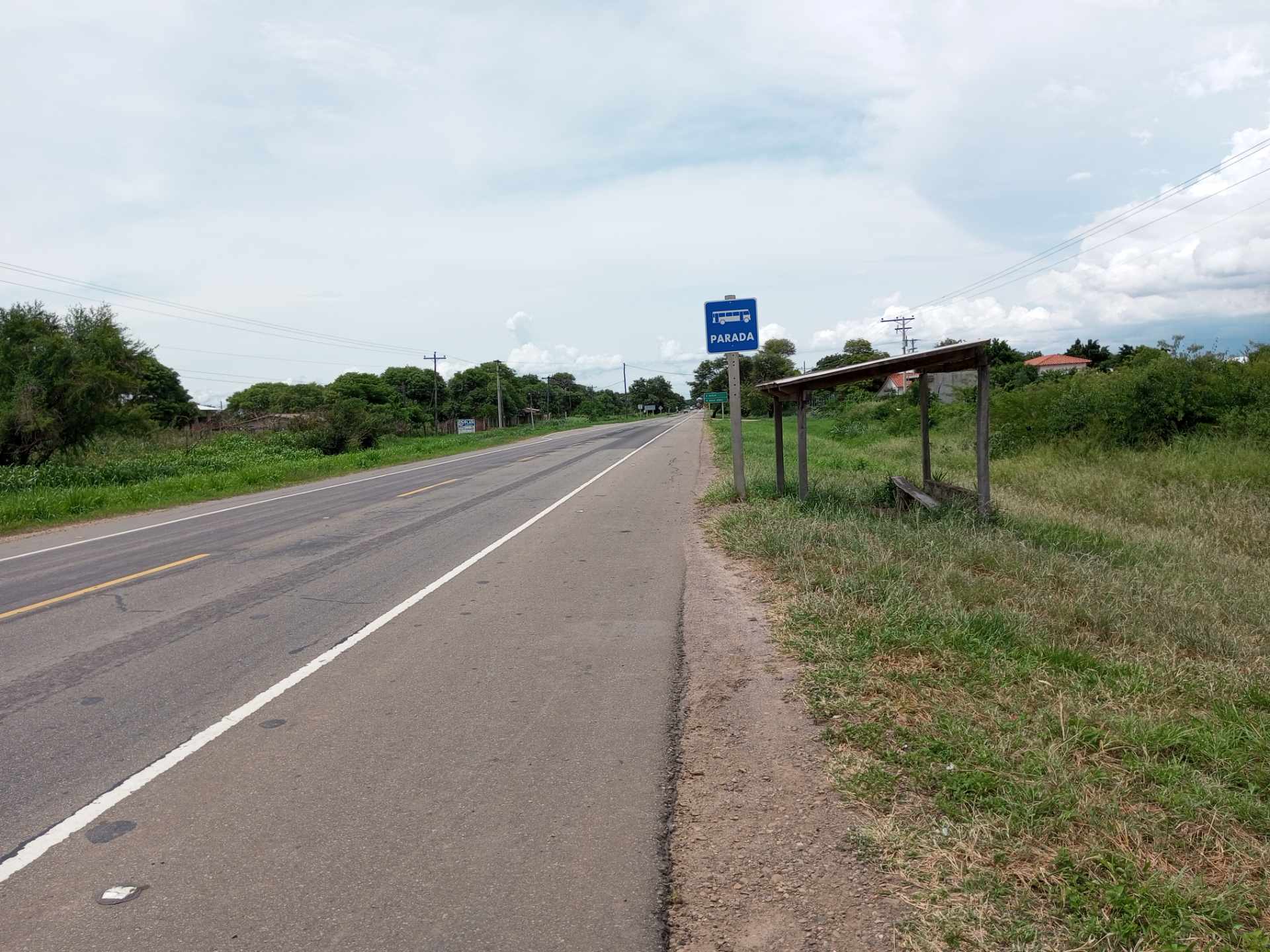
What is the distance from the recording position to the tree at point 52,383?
24.7 m

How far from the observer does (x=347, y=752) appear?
4648 millimetres

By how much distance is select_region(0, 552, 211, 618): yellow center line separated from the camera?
27.3 ft

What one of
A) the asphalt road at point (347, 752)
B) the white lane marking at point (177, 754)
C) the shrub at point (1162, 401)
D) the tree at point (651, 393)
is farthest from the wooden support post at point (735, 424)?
the tree at point (651, 393)

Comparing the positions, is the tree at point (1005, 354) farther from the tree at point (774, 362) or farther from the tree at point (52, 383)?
the tree at point (52, 383)

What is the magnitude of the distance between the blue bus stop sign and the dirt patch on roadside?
906 cm

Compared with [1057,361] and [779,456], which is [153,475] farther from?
[1057,361]

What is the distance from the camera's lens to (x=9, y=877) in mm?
3457

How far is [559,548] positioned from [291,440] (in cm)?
3460

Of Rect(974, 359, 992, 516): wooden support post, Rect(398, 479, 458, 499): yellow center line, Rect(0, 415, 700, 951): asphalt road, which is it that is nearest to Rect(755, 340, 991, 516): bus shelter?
Rect(974, 359, 992, 516): wooden support post

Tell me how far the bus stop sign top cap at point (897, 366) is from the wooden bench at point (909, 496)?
1784 mm

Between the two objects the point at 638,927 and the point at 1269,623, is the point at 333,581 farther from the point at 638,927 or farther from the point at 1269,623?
the point at 1269,623

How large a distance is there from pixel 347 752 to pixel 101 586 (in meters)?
6.42

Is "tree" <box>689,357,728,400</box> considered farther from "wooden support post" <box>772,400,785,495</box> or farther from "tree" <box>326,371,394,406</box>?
"wooden support post" <box>772,400,785,495</box>

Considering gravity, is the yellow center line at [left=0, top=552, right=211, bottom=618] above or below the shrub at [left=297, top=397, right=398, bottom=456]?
below
